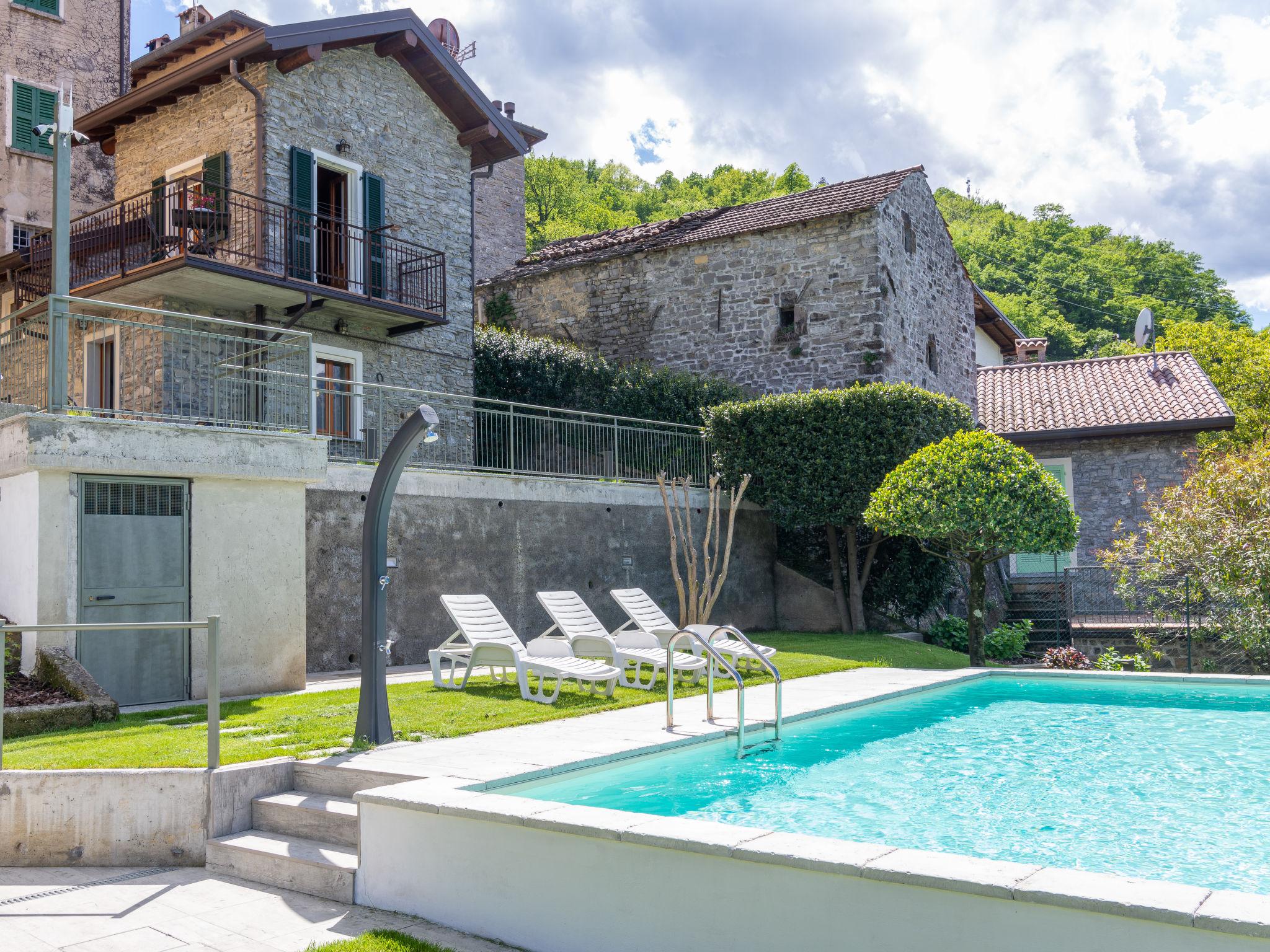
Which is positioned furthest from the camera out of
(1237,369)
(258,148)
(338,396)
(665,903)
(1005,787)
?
(1237,369)

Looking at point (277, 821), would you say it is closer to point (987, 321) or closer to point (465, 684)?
point (465, 684)

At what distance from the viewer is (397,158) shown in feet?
59.1

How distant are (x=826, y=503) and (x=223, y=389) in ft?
31.1

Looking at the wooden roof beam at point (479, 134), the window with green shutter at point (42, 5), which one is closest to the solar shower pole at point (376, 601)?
the wooden roof beam at point (479, 134)

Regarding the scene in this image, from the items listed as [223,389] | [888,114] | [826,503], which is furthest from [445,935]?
[888,114]

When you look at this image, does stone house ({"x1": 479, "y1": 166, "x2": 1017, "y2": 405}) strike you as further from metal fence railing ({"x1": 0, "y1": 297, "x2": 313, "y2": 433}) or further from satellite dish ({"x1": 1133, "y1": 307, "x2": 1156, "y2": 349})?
metal fence railing ({"x1": 0, "y1": 297, "x2": 313, "y2": 433})

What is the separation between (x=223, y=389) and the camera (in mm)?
10508

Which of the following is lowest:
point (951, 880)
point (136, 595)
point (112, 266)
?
point (951, 880)

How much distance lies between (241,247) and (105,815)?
1123 cm

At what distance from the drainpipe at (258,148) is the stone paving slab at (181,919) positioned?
37.2ft

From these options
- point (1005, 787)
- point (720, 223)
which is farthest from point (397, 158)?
point (1005, 787)

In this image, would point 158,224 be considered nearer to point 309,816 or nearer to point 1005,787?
point 309,816

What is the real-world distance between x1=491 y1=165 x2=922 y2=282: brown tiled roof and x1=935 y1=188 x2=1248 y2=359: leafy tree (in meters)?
25.7

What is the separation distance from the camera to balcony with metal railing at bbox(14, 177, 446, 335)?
48.2ft
